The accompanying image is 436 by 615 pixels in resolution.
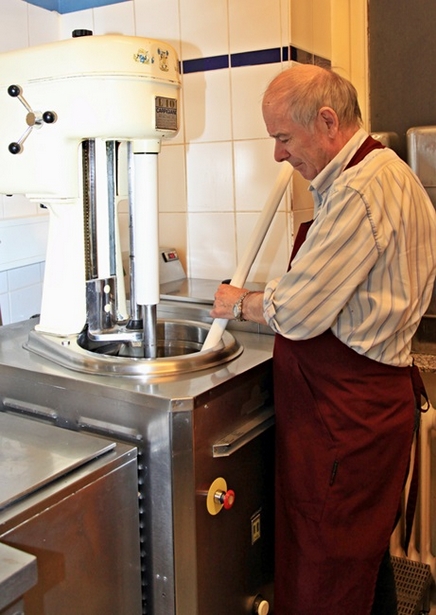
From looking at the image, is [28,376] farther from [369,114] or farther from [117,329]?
[369,114]

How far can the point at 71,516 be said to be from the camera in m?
1.08

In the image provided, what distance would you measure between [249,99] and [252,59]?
0.38ft

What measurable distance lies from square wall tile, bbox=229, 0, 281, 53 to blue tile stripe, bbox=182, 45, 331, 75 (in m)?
0.02

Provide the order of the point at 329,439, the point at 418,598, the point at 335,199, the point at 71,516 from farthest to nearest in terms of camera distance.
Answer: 1. the point at 418,598
2. the point at 329,439
3. the point at 335,199
4. the point at 71,516

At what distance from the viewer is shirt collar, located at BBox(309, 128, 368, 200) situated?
1308 millimetres

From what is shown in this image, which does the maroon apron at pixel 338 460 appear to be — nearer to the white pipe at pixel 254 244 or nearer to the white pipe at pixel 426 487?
the white pipe at pixel 254 244

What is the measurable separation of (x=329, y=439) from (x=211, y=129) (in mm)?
1161

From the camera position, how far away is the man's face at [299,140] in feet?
4.29

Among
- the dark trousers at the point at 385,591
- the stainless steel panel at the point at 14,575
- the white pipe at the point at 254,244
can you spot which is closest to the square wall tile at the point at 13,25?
the white pipe at the point at 254,244

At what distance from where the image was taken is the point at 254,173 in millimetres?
2057

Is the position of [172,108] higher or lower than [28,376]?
higher

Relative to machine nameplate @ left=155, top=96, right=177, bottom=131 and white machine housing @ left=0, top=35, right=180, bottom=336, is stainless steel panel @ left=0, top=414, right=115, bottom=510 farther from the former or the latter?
machine nameplate @ left=155, top=96, right=177, bottom=131

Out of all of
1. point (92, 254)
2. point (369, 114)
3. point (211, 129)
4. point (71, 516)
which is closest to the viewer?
point (71, 516)

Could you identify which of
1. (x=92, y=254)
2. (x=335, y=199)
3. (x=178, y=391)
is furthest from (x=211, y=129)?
(x=178, y=391)
